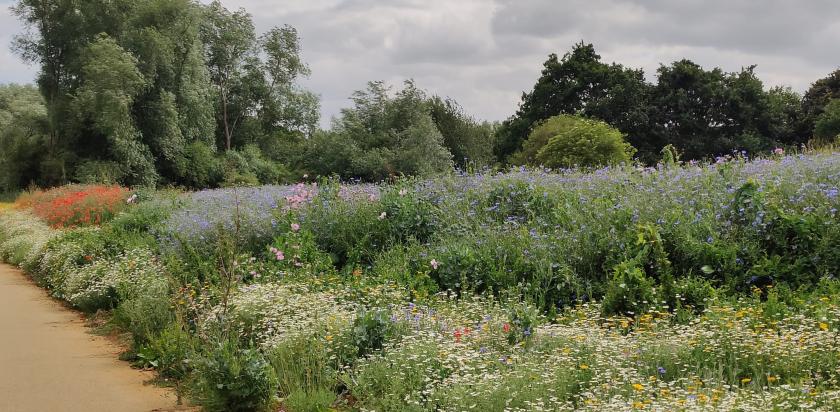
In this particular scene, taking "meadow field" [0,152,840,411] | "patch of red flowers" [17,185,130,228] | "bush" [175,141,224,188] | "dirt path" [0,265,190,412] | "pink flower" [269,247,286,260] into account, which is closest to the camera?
"meadow field" [0,152,840,411]

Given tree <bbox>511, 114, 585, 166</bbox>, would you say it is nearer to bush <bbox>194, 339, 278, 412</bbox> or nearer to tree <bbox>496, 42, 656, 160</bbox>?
tree <bbox>496, 42, 656, 160</bbox>

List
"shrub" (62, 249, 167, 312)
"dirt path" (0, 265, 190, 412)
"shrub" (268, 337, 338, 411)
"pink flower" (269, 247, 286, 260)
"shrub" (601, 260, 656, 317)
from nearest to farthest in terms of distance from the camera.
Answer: "shrub" (268, 337, 338, 411) → "dirt path" (0, 265, 190, 412) → "shrub" (601, 260, 656, 317) → "shrub" (62, 249, 167, 312) → "pink flower" (269, 247, 286, 260)

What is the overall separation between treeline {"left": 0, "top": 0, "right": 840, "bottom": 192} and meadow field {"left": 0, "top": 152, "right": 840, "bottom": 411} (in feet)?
77.7

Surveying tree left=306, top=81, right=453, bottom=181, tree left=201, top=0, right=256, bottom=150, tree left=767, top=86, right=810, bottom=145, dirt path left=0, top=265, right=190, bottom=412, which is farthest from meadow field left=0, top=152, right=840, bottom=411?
tree left=201, top=0, right=256, bottom=150

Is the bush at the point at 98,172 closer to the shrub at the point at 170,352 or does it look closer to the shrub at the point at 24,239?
the shrub at the point at 24,239

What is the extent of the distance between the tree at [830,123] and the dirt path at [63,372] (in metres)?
32.5

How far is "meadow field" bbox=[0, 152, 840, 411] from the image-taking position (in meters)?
4.05

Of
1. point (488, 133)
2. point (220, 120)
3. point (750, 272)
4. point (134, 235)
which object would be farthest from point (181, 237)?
point (220, 120)

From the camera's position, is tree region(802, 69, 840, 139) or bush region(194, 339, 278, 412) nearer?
bush region(194, 339, 278, 412)

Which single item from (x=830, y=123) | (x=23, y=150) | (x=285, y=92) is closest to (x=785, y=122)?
(x=830, y=123)

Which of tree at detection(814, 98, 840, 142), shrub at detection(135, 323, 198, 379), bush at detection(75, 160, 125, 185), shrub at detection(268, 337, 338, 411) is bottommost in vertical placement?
shrub at detection(135, 323, 198, 379)

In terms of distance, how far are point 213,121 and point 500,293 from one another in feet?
127

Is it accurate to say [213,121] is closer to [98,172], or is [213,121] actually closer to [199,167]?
[199,167]

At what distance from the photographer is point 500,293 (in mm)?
6656
